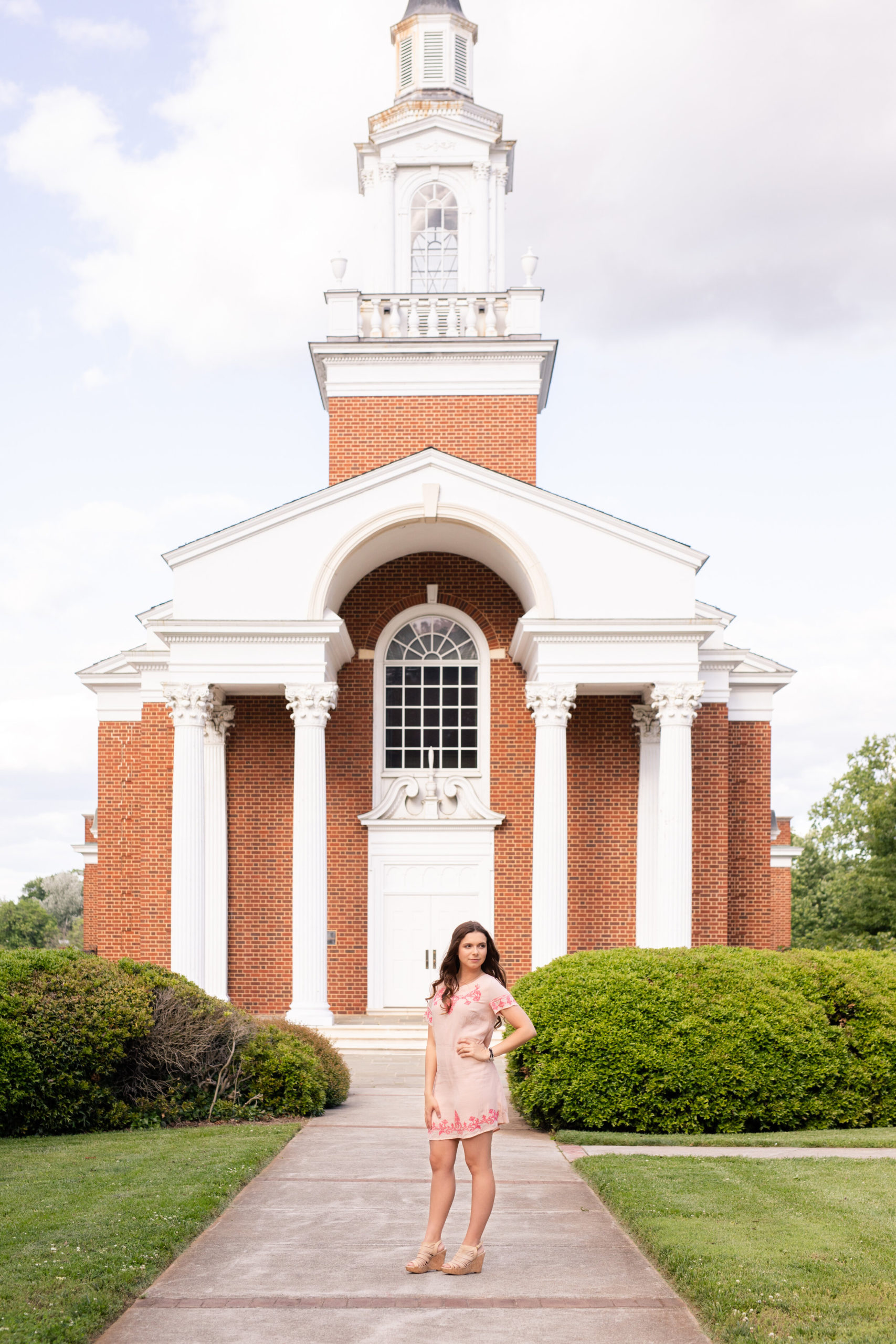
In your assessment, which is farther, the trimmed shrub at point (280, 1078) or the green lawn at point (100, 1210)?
the trimmed shrub at point (280, 1078)

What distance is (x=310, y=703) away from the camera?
818 inches

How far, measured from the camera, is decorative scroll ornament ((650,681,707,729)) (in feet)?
67.8

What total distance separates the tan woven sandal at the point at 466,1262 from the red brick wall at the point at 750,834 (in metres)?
17.0

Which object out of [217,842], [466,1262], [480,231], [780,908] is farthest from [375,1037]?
[480,231]

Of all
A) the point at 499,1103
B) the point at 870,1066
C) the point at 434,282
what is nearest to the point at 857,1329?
the point at 499,1103

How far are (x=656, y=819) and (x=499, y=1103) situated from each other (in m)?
15.8

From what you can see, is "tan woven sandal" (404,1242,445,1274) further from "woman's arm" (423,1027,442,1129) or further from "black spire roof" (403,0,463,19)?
"black spire roof" (403,0,463,19)

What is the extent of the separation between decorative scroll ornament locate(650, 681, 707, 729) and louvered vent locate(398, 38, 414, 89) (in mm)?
14537

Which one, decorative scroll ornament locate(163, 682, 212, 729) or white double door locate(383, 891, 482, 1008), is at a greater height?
decorative scroll ornament locate(163, 682, 212, 729)

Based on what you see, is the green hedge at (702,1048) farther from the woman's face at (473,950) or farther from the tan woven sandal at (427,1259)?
the woman's face at (473,950)

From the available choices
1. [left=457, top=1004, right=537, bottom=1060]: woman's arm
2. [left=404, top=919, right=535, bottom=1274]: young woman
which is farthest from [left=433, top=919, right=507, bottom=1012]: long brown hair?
[left=457, top=1004, right=537, bottom=1060]: woman's arm

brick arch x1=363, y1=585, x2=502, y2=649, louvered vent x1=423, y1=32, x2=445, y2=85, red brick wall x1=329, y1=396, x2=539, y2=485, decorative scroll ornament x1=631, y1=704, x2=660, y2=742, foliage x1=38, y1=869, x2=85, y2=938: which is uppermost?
louvered vent x1=423, y1=32, x2=445, y2=85

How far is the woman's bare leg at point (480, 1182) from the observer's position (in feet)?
22.8

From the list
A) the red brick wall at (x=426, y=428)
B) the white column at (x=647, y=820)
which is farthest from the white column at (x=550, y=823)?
the red brick wall at (x=426, y=428)
